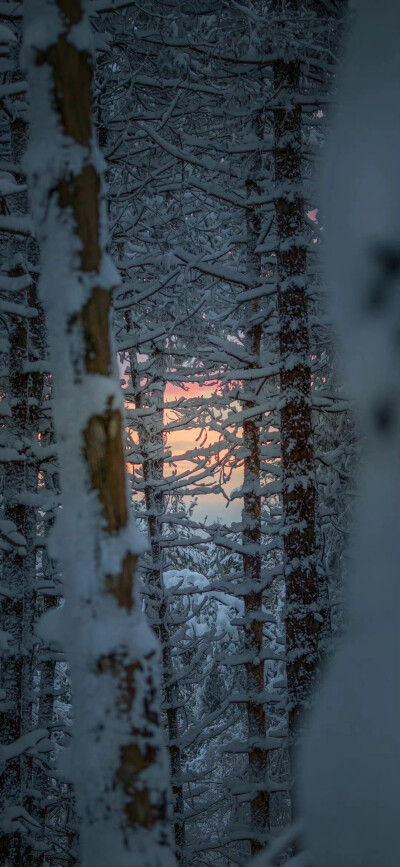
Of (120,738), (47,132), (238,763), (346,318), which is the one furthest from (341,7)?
(238,763)

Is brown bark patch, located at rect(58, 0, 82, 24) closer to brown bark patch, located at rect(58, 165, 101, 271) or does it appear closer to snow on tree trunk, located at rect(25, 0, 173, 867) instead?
snow on tree trunk, located at rect(25, 0, 173, 867)

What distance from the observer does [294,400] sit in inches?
257

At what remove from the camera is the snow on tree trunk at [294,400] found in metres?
6.30

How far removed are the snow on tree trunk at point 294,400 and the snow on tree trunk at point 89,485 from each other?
13.3 ft

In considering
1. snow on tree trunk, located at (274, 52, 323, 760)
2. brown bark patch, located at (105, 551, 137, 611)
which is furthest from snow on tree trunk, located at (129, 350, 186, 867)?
brown bark patch, located at (105, 551, 137, 611)

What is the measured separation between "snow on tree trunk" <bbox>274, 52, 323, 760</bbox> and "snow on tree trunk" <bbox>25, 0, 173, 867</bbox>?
406 centimetres

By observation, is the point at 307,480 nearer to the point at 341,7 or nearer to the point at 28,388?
the point at 28,388

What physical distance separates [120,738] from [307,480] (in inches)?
170

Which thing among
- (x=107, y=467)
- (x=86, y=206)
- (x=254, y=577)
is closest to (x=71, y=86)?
(x=86, y=206)

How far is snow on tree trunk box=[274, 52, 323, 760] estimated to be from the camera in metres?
6.30

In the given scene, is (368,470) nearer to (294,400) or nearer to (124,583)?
(124,583)

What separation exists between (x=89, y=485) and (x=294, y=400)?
4366 mm

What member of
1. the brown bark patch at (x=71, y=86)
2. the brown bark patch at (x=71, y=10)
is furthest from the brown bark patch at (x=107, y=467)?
the brown bark patch at (x=71, y=10)

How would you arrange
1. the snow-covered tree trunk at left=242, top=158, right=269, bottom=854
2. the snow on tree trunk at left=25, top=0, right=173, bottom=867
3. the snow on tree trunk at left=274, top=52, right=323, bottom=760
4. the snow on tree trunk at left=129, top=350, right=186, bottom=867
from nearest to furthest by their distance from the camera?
the snow on tree trunk at left=25, top=0, right=173, bottom=867
the snow on tree trunk at left=274, top=52, right=323, bottom=760
the snow-covered tree trunk at left=242, top=158, right=269, bottom=854
the snow on tree trunk at left=129, top=350, right=186, bottom=867
